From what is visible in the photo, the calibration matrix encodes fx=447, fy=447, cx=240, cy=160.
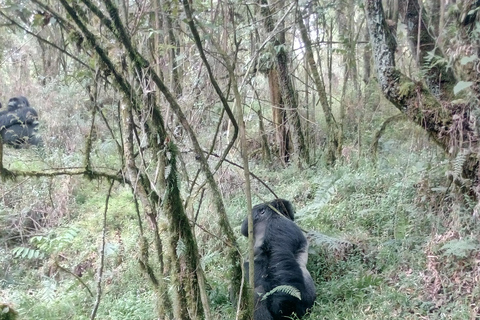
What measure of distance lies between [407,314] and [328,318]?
2.01ft

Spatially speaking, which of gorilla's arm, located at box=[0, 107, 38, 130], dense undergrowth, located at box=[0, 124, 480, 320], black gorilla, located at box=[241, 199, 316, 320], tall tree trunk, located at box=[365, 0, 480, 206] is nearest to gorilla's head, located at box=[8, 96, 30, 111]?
gorilla's arm, located at box=[0, 107, 38, 130]

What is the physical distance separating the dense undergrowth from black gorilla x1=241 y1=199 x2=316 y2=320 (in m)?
0.19

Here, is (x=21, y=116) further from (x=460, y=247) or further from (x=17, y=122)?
(x=460, y=247)

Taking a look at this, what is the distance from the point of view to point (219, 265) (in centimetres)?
490

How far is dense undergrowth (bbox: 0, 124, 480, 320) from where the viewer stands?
3.53 m

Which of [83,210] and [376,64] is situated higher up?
[376,64]

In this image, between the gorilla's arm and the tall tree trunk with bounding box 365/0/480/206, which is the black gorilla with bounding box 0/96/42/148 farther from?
the tall tree trunk with bounding box 365/0/480/206

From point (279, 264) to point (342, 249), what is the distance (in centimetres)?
81

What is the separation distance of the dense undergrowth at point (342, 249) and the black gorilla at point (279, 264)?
19cm

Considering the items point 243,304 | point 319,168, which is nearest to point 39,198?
point 319,168

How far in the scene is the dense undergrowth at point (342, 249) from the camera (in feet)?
11.6

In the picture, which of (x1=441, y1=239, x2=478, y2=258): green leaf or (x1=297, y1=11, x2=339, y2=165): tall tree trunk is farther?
(x1=297, y1=11, x2=339, y2=165): tall tree trunk

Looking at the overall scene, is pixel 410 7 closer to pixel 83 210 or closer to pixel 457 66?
pixel 457 66

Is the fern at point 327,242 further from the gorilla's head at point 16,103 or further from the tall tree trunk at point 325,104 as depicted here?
the gorilla's head at point 16,103
